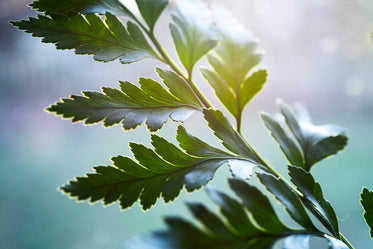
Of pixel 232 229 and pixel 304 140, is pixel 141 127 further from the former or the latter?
pixel 232 229

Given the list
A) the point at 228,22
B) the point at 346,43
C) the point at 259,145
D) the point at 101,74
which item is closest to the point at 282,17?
the point at 346,43

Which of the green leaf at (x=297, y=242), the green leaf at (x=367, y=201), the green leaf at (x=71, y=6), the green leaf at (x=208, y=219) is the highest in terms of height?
the green leaf at (x=71, y=6)

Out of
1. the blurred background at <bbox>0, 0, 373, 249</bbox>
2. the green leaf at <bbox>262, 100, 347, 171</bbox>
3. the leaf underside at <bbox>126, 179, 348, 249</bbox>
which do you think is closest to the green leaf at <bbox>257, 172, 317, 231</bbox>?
the leaf underside at <bbox>126, 179, 348, 249</bbox>

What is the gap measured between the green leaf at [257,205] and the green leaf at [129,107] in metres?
0.09

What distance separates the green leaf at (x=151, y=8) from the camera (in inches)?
12.4

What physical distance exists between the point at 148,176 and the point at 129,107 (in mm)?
59

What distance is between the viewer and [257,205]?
7.5 inches

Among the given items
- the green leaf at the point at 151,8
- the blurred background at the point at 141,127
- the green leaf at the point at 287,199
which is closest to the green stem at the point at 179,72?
the green leaf at the point at 151,8

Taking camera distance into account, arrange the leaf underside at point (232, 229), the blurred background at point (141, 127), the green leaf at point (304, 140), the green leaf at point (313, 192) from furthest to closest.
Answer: the blurred background at point (141, 127), the green leaf at point (304, 140), the green leaf at point (313, 192), the leaf underside at point (232, 229)

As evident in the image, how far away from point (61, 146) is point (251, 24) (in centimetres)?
130

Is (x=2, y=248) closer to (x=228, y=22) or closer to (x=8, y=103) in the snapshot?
(x=8, y=103)

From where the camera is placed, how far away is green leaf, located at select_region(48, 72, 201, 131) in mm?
243

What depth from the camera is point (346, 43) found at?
1578 millimetres

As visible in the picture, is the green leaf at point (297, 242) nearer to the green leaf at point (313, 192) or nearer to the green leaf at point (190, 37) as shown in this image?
the green leaf at point (313, 192)
